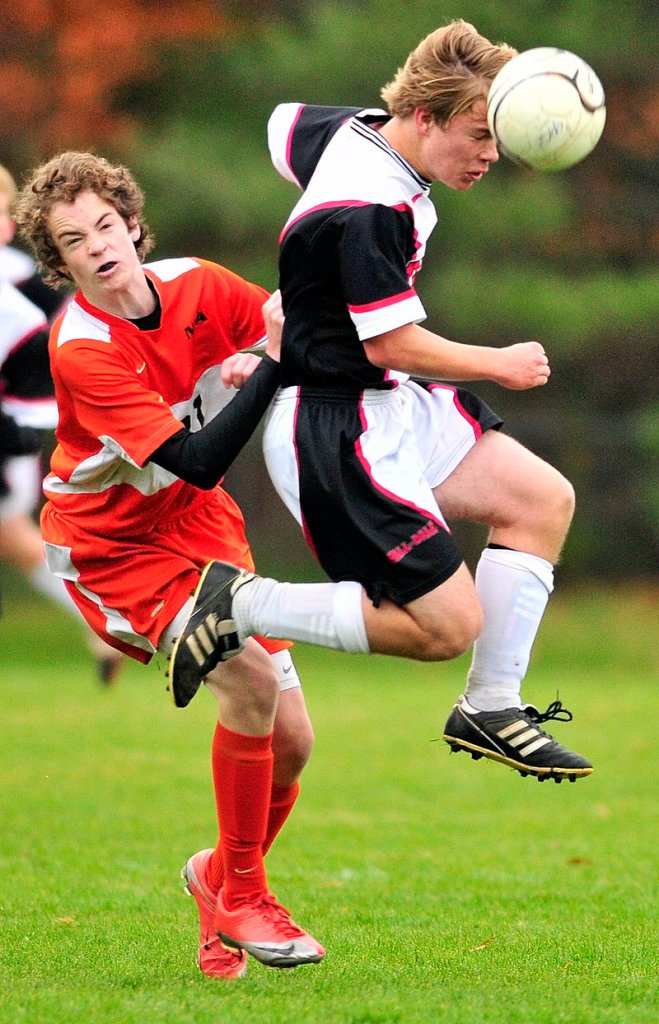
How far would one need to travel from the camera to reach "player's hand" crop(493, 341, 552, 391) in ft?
12.5

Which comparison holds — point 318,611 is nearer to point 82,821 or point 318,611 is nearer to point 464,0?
point 82,821

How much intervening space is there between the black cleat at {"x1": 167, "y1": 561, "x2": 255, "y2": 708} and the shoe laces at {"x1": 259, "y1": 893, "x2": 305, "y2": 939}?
→ 68cm

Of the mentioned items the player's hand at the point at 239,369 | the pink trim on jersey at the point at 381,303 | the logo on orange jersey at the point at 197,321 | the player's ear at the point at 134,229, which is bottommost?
the player's hand at the point at 239,369

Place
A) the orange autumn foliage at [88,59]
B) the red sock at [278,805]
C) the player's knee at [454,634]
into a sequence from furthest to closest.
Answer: the orange autumn foliage at [88,59], the red sock at [278,805], the player's knee at [454,634]

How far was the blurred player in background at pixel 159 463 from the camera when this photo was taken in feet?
13.1

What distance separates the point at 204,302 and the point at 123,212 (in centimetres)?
33

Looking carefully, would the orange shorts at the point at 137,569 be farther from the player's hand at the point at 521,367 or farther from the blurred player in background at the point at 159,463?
the player's hand at the point at 521,367

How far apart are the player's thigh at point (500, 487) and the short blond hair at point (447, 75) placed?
0.89 m

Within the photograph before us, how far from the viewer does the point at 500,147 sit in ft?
12.6

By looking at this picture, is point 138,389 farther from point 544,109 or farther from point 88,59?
point 88,59

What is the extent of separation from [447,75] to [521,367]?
77 centimetres

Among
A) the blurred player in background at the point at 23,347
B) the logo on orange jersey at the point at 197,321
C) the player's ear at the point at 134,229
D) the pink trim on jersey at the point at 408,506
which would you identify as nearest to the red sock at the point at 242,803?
the pink trim on jersey at the point at 408,506

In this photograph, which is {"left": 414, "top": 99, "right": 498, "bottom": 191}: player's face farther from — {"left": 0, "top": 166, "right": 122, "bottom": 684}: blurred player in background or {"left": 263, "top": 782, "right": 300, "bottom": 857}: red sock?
{"left": 0, "top": 166, "right": 122, "bottom": 684}: blurred player in background

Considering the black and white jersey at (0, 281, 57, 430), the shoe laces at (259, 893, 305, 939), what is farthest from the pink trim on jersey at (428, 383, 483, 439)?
the black and white jersey at (0, 281, 57, 430)
